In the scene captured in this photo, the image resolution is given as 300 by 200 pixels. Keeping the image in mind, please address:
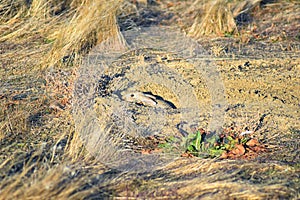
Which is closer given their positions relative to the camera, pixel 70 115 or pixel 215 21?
pixel 70 115

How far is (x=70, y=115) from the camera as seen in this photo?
3.70 m

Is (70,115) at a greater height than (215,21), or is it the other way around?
(215,21)

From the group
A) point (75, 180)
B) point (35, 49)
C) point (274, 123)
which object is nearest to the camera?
point (75, 180)

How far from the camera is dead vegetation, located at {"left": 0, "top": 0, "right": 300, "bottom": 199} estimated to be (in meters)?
2.83

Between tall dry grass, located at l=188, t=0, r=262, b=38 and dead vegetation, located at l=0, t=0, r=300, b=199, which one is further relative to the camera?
tall dry grass, located at l=188, t=0, r=262, b=38

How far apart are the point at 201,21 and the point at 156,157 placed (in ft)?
7.47

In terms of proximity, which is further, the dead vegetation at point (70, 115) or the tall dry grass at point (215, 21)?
the tall dry grass at point (215, 21)

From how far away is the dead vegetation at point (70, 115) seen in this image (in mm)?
2834

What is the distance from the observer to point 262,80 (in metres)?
4.21

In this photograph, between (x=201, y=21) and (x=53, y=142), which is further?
(x=201, y=21)

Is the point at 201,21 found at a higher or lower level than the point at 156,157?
higher

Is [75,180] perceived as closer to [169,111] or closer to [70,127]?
[70,127]

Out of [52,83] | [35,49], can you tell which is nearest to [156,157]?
[52,83]

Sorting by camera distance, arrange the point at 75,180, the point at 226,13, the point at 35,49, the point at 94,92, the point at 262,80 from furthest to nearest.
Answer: the point at 226,13, the point at 35,49, the point at 262,80, the point at 94,92, the point at 75,180
